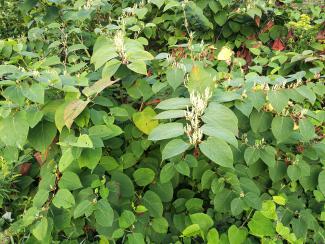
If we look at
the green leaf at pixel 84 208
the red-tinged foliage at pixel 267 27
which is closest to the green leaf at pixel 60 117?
the green leaf at pixel 84 208

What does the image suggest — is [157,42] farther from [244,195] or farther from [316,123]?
[244,195]

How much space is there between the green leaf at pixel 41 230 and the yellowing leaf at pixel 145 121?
61 cm

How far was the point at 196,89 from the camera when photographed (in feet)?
5.30

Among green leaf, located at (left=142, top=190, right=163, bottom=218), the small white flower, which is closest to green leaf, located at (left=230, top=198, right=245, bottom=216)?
green leaf, located at (left=142, top=190, right=163, bottom=218)

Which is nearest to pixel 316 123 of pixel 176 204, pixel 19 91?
pixel 176 204

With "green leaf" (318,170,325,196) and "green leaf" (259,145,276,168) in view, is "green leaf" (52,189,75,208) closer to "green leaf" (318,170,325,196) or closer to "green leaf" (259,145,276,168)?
"green leaf" (259,145,276,168)

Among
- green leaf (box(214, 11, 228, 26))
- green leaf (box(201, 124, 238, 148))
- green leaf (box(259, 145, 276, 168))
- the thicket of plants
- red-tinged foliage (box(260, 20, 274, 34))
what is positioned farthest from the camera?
red-tinged foliage (box(260, 20, 274, 34))

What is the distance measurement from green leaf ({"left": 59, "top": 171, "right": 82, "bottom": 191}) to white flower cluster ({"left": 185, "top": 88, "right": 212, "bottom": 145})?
0.56m

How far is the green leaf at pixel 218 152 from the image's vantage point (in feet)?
4.21

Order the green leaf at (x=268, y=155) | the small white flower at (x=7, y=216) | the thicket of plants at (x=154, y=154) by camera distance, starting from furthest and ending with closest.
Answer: the small white flower at (x=7, y=216)
the green leaf at (x=268, y=155)
the thicket of plants at (x=154, y=154)

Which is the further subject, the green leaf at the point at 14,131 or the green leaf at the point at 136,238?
the green leaf at the point at 136,238

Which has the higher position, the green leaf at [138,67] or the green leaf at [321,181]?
the green leaf at [138,67]

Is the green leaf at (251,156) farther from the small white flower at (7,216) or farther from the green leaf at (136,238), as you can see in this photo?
the small white flower at (7,216)

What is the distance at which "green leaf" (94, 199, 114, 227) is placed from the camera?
1.58 m
